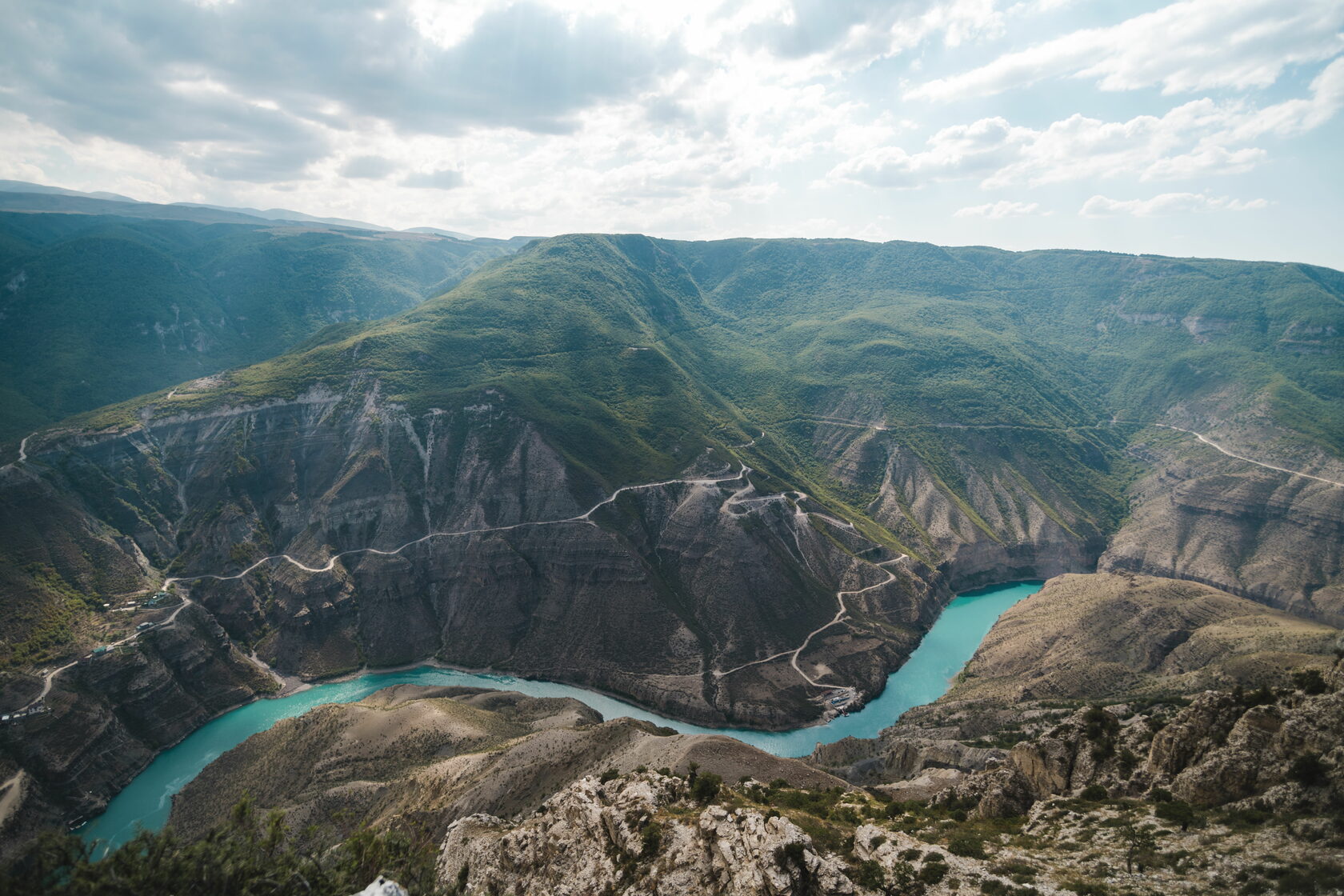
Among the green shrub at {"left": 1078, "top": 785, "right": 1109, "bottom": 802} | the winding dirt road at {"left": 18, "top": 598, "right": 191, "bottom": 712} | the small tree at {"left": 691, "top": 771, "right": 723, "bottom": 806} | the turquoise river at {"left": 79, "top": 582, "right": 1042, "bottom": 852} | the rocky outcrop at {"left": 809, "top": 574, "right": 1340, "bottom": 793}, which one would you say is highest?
→ the green shrub at {"left": 1078, "top": 785, "right": 1109, "bottom": 802}

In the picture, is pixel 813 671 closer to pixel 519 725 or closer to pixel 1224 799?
pixel 519 725

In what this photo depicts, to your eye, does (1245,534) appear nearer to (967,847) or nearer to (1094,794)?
(1094,794)

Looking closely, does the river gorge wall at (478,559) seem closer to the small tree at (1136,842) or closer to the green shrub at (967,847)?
the green shrub at (967,847)

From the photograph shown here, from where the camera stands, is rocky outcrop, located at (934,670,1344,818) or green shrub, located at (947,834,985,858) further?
green shrub, located at (947,834,985,858)

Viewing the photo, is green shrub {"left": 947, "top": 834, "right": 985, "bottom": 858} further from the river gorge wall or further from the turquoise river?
the river gorge wall

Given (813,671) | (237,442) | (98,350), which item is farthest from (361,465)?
(98,350)

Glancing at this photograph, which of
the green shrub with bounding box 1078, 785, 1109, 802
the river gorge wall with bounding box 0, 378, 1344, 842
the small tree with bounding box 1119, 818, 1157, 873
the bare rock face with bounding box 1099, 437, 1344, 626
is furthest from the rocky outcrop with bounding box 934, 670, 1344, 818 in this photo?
the bare rock face with bounding box 1099, 437, 1344, 626

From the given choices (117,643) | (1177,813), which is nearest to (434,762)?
(117,643)

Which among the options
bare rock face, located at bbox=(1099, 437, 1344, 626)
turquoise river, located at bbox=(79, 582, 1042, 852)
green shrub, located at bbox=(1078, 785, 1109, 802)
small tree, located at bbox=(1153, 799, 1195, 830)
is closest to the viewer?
small tree, located at bbox=(1153, 799, 1195, 830)
